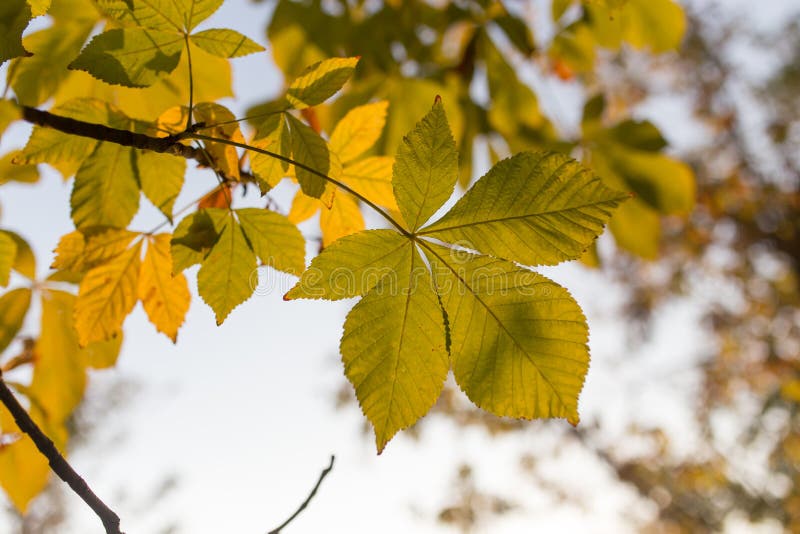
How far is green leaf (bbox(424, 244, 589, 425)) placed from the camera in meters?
0.55

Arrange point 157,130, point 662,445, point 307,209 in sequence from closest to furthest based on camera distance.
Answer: point 157,130 → point 307,209 → point 662,445

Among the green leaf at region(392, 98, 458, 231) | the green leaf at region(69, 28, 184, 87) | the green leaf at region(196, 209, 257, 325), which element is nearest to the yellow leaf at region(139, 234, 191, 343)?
the green leaf at region(196, 209, 257, 325)

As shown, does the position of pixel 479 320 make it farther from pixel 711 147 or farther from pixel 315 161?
pixel 711 147

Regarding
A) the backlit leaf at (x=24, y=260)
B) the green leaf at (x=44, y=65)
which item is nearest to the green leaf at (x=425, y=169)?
the green leaf at (x=44, y=65)

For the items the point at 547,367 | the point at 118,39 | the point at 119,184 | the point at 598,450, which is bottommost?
the point at 598,450

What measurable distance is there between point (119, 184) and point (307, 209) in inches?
9.7

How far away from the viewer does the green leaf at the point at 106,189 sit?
0.73 meters

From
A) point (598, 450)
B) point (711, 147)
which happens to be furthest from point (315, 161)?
point (711, 147)

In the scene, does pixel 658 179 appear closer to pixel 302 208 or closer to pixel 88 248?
pixel 302 208

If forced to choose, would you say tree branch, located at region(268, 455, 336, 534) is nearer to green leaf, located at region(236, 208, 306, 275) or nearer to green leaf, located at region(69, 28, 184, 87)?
green leaf, located at region(236, 208, 306, 275)

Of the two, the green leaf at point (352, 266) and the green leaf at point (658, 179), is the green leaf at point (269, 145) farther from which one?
the green leaf at point (658, 179)

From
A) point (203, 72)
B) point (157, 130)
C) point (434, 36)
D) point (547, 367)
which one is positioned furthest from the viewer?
point (434, 36)

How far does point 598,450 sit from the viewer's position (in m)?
8.76

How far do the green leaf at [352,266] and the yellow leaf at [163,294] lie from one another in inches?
11.6
